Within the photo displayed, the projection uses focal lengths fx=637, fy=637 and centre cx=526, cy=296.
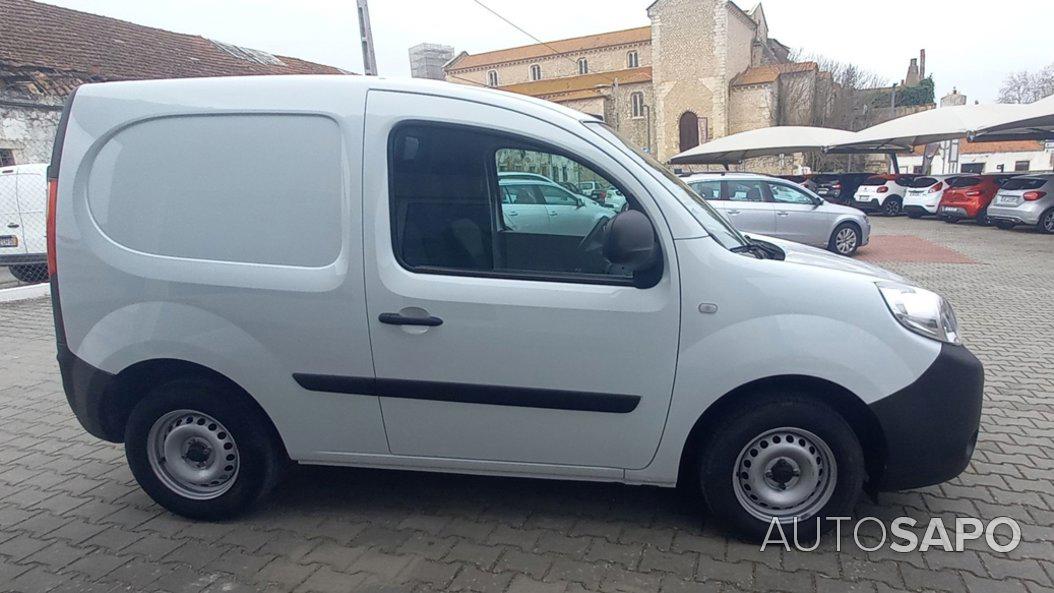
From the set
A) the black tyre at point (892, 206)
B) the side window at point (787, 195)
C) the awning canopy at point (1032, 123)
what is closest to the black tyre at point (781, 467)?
the side window at point (787, 195)

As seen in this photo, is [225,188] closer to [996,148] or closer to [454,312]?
[454,312]

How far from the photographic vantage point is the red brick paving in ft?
38.9

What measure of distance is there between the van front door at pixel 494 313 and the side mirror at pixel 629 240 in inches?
5.6

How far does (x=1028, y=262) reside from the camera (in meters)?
11.2

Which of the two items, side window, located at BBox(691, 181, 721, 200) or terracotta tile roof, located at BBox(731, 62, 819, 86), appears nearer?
side window, located at BBox(691, 181, 721, 200)

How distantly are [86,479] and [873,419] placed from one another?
415 centimetres

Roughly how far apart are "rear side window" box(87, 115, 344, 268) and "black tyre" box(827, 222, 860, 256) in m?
11.9

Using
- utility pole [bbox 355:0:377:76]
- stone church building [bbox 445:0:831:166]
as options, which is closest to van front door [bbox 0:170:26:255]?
utility pole [bbox 355:0:377:76]

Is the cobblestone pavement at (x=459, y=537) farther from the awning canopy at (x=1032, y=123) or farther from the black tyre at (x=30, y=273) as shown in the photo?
the awning canopy at (x=1032, y=123)

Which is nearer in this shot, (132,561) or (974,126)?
(132,561)

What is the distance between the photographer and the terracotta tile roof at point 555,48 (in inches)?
2502

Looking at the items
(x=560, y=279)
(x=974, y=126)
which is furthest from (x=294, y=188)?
(x=974, y=126)

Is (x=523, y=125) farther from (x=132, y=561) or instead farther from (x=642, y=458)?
(x=132, y=561)

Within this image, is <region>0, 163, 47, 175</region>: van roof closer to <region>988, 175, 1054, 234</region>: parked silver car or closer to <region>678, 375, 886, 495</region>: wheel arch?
<region>678, 375, 886, 495</region>: wheel arch
